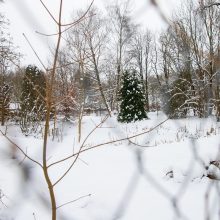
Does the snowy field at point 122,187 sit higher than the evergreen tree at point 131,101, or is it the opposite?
the evergreen tree at point 131,101

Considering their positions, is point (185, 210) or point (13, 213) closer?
point (185, 210)

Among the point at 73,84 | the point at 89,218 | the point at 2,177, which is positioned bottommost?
the point at 89,218

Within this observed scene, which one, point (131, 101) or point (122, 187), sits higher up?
point (131, 101)

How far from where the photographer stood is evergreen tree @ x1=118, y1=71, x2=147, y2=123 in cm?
1933

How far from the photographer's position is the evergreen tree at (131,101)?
19.3 m

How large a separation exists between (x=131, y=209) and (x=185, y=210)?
660mm

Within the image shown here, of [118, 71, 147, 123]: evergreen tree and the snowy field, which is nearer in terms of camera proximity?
the snowy field

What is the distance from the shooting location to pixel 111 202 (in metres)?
3.98

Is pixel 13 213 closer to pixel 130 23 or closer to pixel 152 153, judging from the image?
pixel 152 153

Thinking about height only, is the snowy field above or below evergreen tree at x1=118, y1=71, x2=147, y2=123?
Answer: below

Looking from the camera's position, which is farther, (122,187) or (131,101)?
(131,101)

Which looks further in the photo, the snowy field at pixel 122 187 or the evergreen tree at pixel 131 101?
the evergreen tree at pixel 131 101

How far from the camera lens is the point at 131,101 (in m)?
19.7

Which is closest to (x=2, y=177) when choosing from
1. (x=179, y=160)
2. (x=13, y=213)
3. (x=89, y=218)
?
(x=13, y=213)
